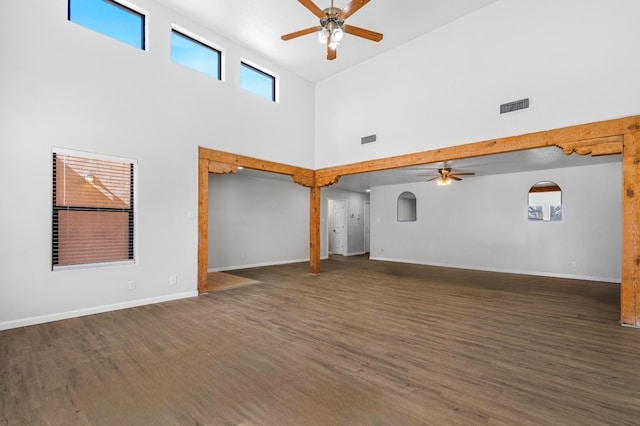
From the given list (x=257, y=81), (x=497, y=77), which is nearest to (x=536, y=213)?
(x=497, y=77)

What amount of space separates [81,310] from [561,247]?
9734 mm

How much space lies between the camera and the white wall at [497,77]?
380 cm

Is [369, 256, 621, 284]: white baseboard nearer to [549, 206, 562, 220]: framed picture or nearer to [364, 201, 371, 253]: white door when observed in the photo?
[549, 206, 562, 220]: framed picture

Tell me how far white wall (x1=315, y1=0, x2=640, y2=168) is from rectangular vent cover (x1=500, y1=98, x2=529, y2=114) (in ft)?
0.25

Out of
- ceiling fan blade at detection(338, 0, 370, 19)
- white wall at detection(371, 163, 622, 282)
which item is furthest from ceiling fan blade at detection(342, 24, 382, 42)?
white wall at detection(371, 163, 622, 282)

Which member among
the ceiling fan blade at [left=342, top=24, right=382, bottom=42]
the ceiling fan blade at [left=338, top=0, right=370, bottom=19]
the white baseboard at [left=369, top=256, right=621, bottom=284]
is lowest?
the white baseboard at [left=369, top=256, right=621, bottom=284]

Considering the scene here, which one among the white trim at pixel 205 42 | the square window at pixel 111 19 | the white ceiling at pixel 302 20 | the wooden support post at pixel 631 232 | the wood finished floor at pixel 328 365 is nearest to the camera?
the wood finished floor at pixel 328 365

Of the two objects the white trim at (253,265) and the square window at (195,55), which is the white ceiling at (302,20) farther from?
the white trim at (253,265)

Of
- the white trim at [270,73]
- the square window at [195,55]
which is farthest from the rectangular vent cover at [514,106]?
the square window at [195,55]

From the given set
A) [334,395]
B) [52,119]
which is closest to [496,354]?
[334,395]

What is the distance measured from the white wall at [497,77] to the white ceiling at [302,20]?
31 cm

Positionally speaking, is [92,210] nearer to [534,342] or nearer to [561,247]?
[534,342]

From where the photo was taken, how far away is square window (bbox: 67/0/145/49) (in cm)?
404

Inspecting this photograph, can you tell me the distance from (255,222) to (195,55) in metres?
4.54
